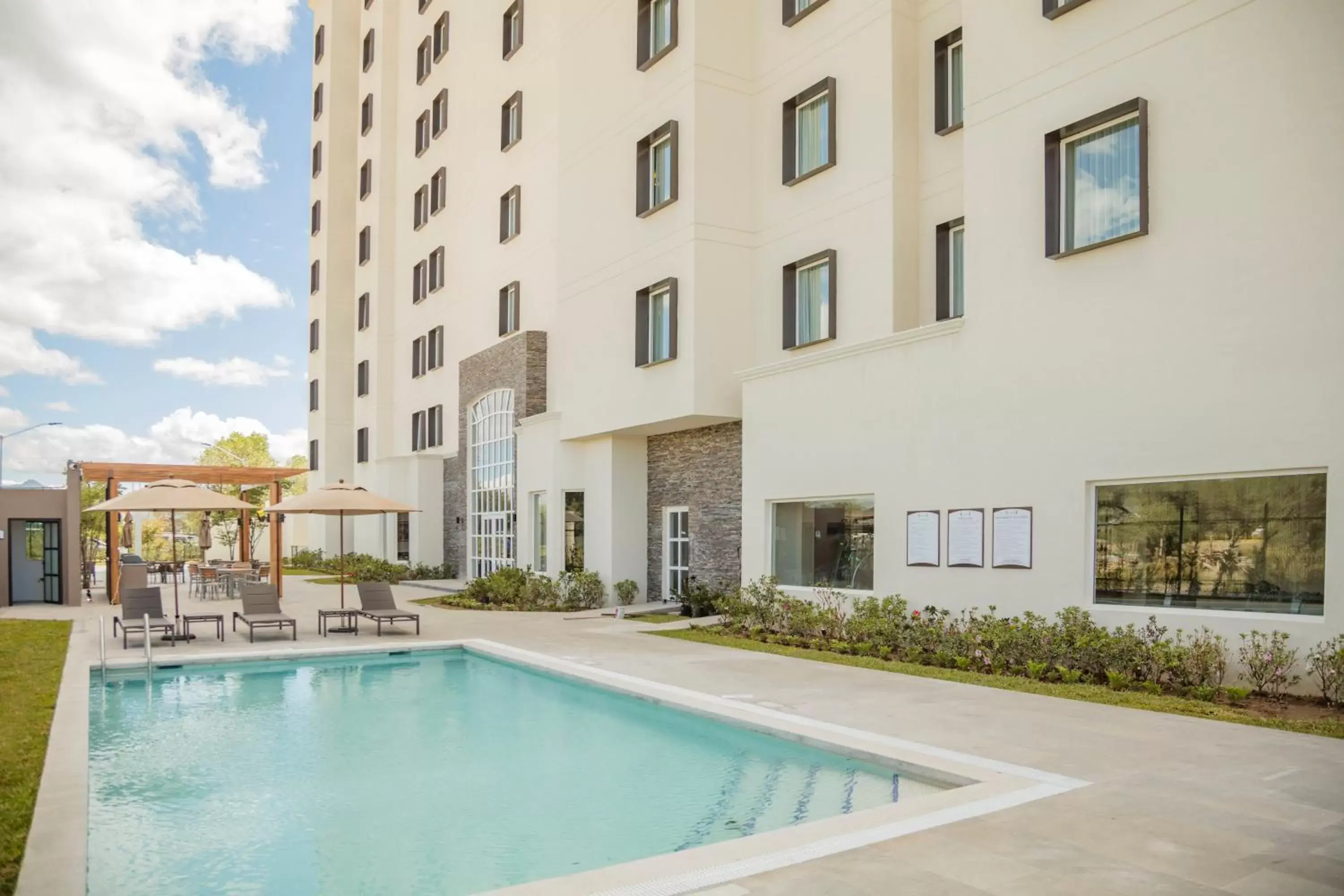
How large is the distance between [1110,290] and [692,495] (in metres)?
10.4

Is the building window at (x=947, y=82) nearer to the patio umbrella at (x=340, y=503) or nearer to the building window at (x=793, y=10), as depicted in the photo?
the building window at (x=793, y=10)

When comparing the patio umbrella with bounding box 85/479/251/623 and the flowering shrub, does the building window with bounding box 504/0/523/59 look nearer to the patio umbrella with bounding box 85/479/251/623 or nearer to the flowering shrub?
the patio umbrella with bounding box 85/479/251/623

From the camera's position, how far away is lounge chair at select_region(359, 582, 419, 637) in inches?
662

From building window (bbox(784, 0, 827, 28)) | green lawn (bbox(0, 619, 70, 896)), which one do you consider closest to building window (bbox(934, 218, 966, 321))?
building window (bbox(784, 0, 827, 28))

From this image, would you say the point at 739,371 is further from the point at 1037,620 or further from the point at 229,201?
the point at 229,201

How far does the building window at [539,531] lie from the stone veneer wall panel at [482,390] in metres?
2.13

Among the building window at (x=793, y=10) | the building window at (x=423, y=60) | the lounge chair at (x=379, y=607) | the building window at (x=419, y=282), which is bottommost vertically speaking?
the lounge chair at (x=379, y=607)

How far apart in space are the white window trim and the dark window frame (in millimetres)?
17180

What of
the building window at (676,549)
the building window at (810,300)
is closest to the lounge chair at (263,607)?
the building window at (676,549)

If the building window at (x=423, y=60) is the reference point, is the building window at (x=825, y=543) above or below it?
below

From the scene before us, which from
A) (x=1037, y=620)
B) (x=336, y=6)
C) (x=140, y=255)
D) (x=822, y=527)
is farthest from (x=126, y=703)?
(x=140, y=255)

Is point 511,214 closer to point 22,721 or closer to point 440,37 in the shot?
point 440,37

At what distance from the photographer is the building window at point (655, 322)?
18.7m

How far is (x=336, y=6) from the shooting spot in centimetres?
4550
